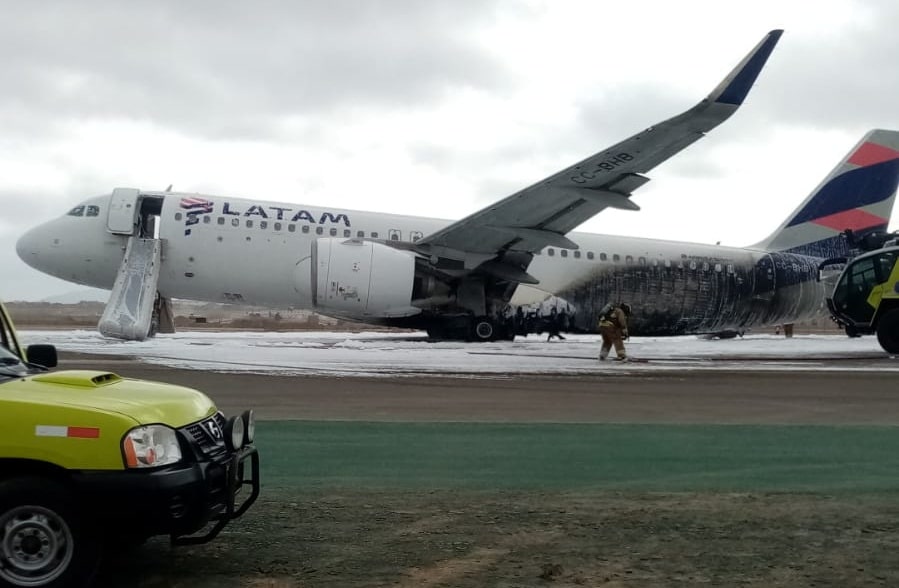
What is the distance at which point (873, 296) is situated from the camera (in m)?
23.8

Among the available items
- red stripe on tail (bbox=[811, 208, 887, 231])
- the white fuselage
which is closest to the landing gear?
the white fuselage

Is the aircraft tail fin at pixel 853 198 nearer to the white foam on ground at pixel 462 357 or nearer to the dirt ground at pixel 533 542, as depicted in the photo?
the white foam on ground at pixel 462 357

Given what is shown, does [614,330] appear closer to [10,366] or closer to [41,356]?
[41,356]

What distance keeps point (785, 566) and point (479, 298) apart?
19.4 metres

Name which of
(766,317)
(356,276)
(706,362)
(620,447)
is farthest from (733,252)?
(620,447)

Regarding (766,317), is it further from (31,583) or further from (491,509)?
(31,583)

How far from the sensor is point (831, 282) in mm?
28969

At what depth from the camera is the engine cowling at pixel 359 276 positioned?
2227 centimetres

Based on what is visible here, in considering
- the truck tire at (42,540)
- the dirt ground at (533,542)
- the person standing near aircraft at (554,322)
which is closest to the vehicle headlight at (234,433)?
the dirt ground at (533,542)

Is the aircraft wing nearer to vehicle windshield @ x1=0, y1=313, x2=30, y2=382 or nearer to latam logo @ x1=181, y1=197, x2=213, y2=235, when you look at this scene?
latam logo @ x1=181, y1=197, x2=213, y2=235

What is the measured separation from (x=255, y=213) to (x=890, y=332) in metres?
16.5

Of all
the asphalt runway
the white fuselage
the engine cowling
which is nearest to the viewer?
the asphalt runway

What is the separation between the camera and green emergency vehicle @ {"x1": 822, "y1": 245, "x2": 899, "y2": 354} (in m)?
23.5

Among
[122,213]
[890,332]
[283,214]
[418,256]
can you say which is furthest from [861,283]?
[122,213]
